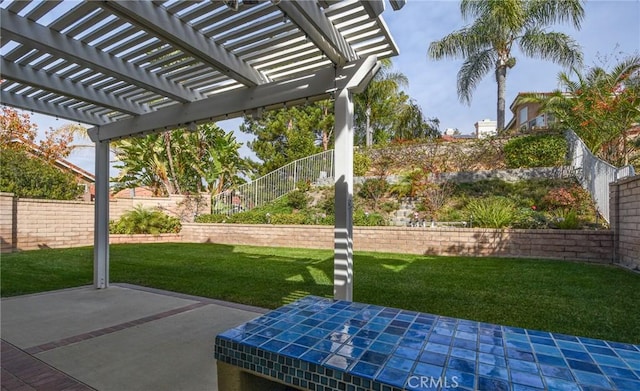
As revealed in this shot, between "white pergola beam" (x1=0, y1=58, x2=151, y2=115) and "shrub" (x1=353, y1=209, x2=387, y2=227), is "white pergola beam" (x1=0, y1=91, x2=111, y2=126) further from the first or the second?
"shrub" (x1=353, y1=209, x2=387, y2=227)

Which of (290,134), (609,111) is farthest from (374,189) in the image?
(609,111)

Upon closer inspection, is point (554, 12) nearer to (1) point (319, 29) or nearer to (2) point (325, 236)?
(2) point (325, 236)

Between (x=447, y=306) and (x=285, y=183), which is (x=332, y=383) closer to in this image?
(x=447, y=306)

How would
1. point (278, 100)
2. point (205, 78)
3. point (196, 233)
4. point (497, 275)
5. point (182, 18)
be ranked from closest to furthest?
1. point (182, 18)
2. point (278, 100)
3. point (205, 78)
4. point (497, 275)
5. point (196, 233)

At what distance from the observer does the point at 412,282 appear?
642 cm

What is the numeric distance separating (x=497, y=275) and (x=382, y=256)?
3.46 m

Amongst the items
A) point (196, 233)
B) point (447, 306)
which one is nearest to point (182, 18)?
point (447, 306)

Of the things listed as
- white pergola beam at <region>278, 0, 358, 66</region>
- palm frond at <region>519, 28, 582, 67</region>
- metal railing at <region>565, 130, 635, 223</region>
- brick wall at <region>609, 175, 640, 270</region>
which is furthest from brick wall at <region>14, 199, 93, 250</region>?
palm frond at <region>519, 28, 582, 67</region>

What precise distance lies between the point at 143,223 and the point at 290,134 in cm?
862

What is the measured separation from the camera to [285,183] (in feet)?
54.0

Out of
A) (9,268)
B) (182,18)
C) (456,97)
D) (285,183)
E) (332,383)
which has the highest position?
(456,97)

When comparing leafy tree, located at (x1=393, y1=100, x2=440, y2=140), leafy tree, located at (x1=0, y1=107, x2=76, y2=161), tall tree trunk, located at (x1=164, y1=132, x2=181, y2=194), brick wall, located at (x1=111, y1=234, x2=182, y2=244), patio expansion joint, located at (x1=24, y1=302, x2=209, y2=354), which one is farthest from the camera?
leafy tree, located at (x1=393, y1=100, x2=440, y2=140)

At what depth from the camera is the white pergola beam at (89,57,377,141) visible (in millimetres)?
3637

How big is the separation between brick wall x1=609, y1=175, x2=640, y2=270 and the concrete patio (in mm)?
7442
